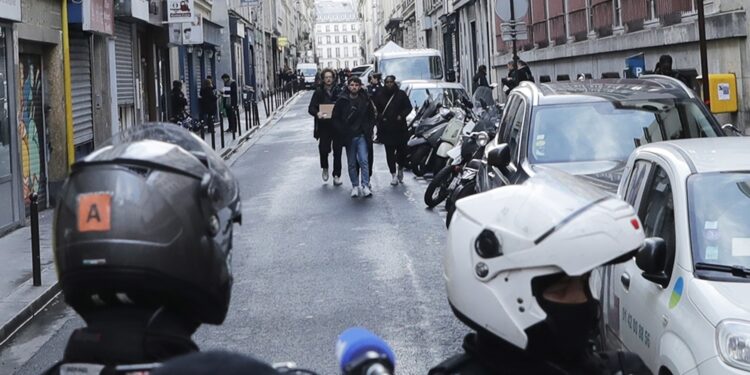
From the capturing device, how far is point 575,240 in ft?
8.68

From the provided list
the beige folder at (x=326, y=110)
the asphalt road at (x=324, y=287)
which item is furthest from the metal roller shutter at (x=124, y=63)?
the beige folder at (x=326, y=110)

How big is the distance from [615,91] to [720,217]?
477 cm

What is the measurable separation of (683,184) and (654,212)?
360mm

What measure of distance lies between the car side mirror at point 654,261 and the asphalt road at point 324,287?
220 cm

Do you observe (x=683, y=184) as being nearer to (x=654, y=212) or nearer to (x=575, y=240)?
(x=654, y=212)

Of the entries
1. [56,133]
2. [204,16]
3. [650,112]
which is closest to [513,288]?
[650,112]

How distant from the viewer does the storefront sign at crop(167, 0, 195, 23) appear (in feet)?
84.0

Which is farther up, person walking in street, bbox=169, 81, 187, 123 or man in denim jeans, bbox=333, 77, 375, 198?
person walking in street, bbox=169, 81, 187, 123

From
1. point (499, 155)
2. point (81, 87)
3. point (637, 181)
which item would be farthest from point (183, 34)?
point (637, 181)

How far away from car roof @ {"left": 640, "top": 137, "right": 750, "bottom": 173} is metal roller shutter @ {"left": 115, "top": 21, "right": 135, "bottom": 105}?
18751 mm

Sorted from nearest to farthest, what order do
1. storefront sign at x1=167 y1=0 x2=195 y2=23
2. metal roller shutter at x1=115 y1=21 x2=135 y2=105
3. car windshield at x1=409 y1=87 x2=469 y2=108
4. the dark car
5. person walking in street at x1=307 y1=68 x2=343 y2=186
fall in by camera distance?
1. the dark car
2. person walking in street at x1=307 y1=68 x2=343 y2=186
3. metal roller shutter at x1=115 y1=21 x2=135 y2=105
4. car windshield at x1=409 y1=87 x2=469 y2=108
5. storefront sign at x1=167 y1=0 x2=195 y2=23

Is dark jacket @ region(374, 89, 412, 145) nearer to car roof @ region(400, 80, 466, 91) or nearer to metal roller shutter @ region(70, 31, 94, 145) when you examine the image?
metal roller shutter @ region(70, 31, 94, 145)

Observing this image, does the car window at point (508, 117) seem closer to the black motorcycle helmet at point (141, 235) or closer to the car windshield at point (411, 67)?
the black motorcycle helmet at point (141, 235)

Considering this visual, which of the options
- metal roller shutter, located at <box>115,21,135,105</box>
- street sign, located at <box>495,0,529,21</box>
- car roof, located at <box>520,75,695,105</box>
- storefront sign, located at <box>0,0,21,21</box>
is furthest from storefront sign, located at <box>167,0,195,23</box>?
car roof, located at <box>520,75,695,105</box>
